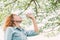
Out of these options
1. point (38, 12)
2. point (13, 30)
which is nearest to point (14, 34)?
point (13, 30)

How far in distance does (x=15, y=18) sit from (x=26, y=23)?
2.57m

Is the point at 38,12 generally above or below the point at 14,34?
below

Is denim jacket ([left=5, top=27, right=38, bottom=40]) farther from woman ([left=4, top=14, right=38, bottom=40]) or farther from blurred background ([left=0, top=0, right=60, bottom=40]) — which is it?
blurred background ([left=0, top=0, right=60, bottom=40])

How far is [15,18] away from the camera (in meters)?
1.80

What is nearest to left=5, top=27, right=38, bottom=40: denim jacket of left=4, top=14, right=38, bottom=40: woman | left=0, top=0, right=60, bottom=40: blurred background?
left=4, top=14, right=38, bottom=40: woman

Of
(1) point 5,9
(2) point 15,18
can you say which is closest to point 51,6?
(1) point 5,9

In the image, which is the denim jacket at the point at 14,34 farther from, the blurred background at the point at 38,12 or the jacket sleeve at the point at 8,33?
the blurred background at the point at 38,12

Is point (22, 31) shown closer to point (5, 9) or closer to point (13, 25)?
point (13, 25)

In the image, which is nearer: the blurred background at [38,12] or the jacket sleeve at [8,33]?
the jacket sleeve at [8,33]

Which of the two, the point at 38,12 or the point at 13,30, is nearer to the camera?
the point at 13,30

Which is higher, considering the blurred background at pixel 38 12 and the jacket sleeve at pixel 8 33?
the jacket sleeve at pixel 8 33

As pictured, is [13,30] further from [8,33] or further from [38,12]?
[38,12]

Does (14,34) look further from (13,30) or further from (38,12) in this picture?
(38,12)

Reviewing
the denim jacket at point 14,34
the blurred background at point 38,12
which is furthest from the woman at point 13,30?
the blurred background at point 38,12
